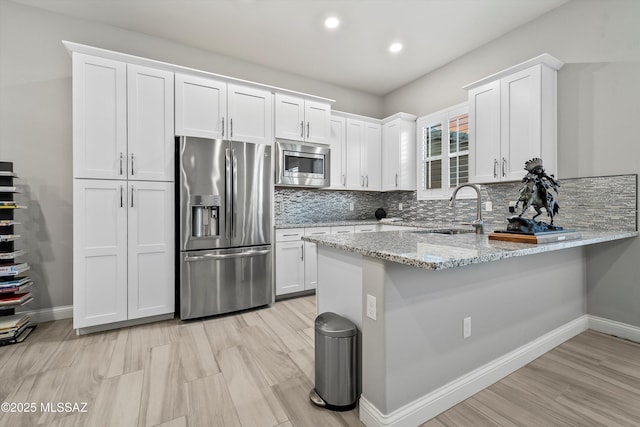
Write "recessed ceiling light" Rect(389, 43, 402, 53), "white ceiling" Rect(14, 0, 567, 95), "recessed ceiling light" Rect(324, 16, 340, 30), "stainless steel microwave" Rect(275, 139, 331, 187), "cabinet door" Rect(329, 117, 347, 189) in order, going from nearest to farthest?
"white ceiling" Rect(14, 0, 567, 95) < "recessed ceiling light" Rect(324, 16, 340, 30) < "recessed ceiling light" Rect(389, 43, 402, 53) < "stainless steel microwave" Rect(275, 139, 331, 187) < "cabinet door" Rect(329, 117, 347, 189)

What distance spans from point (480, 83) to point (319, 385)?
334 centimetres

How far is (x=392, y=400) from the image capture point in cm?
142

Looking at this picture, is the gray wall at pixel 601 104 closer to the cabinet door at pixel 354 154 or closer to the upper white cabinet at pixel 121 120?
the cabinet door at pixel 354 154

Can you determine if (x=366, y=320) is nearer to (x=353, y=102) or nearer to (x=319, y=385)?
(x=319, y=385)

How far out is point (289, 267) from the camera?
11.7 feet

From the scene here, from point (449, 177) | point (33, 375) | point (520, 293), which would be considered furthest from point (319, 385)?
point (449, 177)

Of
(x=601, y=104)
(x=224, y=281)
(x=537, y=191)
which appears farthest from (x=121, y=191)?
(x=601, y=104)

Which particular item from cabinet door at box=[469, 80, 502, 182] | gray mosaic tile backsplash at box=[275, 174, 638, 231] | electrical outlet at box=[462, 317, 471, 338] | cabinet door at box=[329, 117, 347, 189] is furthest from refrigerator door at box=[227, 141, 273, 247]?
cabinet door at box=[469, 80, 502, 182]

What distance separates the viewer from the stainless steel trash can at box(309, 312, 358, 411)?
1580 mm

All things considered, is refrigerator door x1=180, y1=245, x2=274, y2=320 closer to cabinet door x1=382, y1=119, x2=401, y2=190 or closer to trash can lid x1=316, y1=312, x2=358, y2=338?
trash can lid x1=316, y1=312, x2=358, y2=338

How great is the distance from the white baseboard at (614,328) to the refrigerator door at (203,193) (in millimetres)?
3643

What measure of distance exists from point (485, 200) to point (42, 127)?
195 inches

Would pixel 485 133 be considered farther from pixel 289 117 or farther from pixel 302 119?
pixel 289 117

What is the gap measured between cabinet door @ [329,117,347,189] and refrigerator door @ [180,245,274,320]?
161cm
